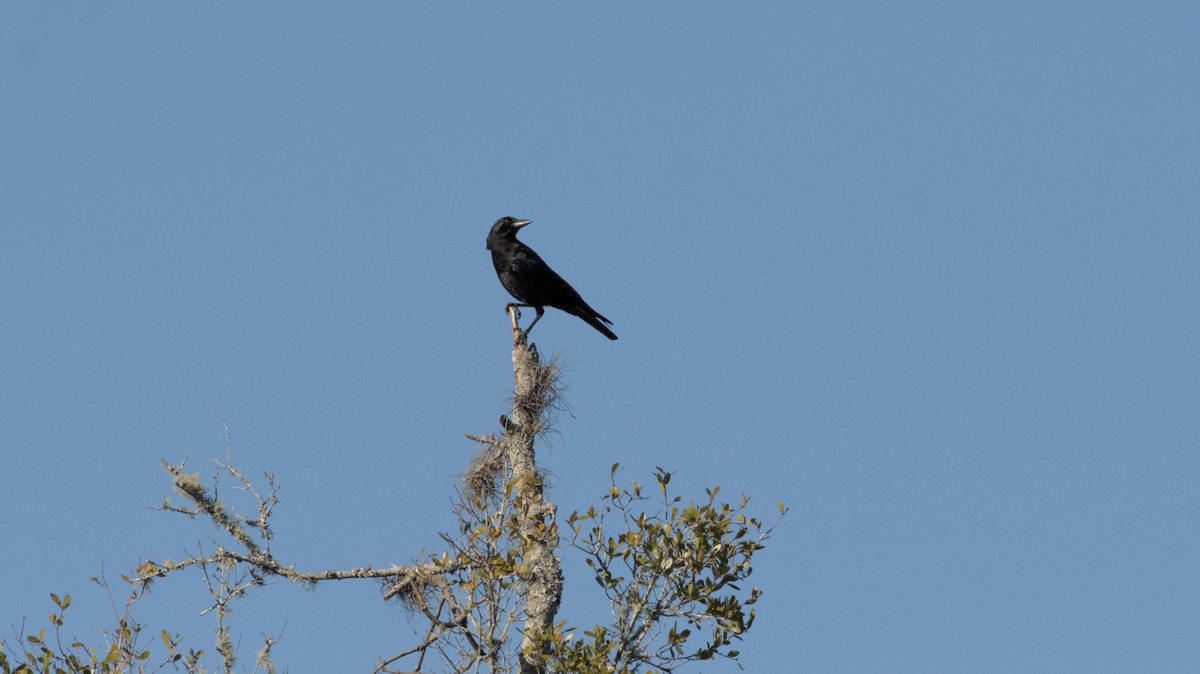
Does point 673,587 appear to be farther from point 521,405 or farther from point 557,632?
point 521,405

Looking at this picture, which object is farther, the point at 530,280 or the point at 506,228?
the point at 506,228

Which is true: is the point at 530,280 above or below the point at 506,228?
below

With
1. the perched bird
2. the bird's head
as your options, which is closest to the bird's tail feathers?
the perched bird

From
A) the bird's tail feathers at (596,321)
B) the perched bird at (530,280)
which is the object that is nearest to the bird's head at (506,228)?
the perched bird at (530,280)

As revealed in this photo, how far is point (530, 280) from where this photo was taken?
14.8 m

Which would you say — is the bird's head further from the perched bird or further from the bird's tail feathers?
the bird's tail feathers

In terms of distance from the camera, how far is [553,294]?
14.7 meters

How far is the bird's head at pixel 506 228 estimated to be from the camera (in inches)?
609

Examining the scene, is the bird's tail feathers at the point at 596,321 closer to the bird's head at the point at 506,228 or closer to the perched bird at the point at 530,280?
the perched bird at the point at 530,280

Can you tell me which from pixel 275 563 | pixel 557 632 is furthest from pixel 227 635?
pixel 557 632

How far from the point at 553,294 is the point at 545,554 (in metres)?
4.47

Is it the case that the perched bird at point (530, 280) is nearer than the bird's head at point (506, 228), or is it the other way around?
the perched bird at point (530, 280)

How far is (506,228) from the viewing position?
1553 centimetres

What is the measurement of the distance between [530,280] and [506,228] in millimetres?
950
